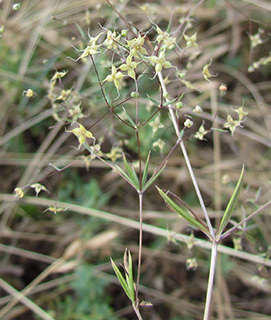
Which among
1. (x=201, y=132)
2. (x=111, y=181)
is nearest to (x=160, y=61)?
(x=201, y=132)

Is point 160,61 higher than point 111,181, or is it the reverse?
point 160,61

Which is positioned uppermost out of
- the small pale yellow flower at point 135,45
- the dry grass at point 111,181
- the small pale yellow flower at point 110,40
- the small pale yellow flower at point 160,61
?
the small pale yellow flower at point 110,40

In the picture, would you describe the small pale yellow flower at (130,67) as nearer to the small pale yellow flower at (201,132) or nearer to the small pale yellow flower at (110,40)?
the small pale yellow flower at (110,40)

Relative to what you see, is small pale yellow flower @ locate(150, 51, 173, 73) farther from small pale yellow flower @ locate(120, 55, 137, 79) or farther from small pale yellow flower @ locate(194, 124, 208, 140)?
small pale yellow flower @ locate(194, 124, 208, 140)

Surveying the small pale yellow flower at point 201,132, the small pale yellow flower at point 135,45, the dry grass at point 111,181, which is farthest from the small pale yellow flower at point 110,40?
the dry grass at point 111,181

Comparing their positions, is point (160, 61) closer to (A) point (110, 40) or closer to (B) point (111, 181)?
(A) point (110, 40)

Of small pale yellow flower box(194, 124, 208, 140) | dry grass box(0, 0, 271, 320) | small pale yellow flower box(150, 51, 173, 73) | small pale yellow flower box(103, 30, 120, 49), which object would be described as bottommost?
dry grass box(0, 0, 271, 320)

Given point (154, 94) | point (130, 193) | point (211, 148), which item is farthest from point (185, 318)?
point (154, 94)

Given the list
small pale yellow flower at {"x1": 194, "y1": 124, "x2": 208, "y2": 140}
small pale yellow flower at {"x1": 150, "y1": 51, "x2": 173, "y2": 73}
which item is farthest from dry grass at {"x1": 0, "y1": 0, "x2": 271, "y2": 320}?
small pale yellow flower at {"x1": 150, "y1": 51, "x2": 173, "y2": 73}

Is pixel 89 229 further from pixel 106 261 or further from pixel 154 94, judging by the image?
pixel 154 94
